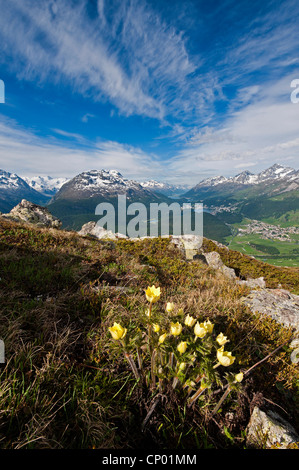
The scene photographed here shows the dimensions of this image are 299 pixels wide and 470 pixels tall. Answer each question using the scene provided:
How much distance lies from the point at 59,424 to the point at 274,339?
13.5 feet

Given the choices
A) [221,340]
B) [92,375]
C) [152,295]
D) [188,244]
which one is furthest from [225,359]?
[188,244]

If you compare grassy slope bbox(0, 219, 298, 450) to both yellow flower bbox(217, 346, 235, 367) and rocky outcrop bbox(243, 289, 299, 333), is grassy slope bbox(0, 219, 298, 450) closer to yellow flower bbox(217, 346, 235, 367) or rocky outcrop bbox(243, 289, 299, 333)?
rocky outcrop bbox(243, 289, 299, 333)

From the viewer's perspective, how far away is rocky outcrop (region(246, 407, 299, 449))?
2.18m

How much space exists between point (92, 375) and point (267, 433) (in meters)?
2.35

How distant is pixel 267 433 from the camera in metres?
2.25

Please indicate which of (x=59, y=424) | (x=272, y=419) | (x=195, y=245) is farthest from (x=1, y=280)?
(x=195, y=245)

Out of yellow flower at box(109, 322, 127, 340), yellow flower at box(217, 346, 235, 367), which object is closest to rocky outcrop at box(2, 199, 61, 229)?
yellow flower at box(109, 322, 127, 340)

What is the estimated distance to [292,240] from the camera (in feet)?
602

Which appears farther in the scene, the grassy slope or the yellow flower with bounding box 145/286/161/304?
the yellow flower with bounding box 145/286/161/304

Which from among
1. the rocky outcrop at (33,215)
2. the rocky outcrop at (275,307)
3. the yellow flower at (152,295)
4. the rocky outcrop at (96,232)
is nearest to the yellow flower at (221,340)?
the yellow flower at (152,295)

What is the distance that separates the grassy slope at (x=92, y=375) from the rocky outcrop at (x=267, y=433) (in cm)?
14

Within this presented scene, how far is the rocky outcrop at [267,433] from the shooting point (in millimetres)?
2178

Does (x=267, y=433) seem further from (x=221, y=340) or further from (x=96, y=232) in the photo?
(x=96, y=232)

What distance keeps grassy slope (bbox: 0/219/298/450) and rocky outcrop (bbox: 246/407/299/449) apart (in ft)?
0.45
